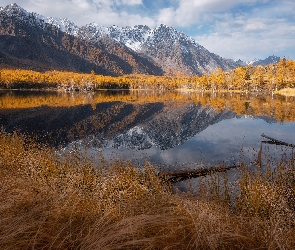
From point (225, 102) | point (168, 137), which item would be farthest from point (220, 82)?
point (168, 137)

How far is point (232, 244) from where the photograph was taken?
10.8 feet

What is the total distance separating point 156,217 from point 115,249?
0.84 m

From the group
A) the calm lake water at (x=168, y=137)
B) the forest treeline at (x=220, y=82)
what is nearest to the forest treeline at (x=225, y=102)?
the calm lake water at (x=168, y=137)

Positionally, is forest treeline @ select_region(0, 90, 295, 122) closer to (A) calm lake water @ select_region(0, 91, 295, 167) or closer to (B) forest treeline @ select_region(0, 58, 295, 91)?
(A) calm lake water @ select_region(0, 91, 295, 167)

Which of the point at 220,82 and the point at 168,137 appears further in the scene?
the point at 220,82

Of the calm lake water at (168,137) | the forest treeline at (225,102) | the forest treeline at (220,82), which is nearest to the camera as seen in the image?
the calm lake water at (168,137)

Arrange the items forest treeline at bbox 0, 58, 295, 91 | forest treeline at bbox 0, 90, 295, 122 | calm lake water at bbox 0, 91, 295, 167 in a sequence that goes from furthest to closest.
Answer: forest treeline at bbox 0, 58, 295, 91 → forest treeline at bbox 0, 90, 295, 122 → calm lake water at bbox 0, 91, 295, 167

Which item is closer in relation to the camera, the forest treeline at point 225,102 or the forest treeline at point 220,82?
the forest treeline at point 225,102

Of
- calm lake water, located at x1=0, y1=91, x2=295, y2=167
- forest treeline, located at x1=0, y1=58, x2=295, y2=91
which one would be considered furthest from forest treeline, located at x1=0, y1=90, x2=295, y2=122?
forest treeline, located at x1=0, y1=58, x2=295, y2=91

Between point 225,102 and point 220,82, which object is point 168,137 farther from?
point 220,82

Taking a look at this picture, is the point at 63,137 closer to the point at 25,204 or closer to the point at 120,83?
the point at 25,204

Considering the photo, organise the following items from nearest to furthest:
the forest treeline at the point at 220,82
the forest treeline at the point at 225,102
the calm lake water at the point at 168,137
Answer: the calm lake water at the point at 168,137, the forest treeline at the point at 225,102, the forest treeline at the point at 220,82

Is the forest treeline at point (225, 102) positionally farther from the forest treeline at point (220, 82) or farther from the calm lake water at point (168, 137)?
the forest treeline at point (220, 82)

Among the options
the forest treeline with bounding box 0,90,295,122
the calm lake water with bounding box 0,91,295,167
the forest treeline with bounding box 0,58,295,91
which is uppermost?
the forest treeline with bounding box 0,58,295,91
